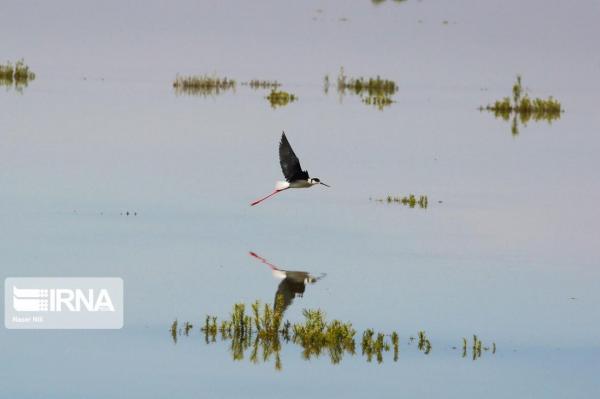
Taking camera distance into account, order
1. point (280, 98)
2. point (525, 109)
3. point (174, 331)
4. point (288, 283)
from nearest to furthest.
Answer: point (174, 331)
point (288, 283)
point (280, 98)
point (525, 109)

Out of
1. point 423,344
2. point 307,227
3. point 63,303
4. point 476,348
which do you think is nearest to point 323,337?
point 423,344

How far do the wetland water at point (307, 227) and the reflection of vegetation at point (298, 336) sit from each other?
5.1 inches

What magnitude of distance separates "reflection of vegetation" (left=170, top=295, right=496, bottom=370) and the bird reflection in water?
0.70 m

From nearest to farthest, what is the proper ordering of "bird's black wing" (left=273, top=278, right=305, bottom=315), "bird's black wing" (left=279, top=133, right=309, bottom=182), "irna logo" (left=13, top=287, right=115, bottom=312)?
1. "irna logo" (left=13, top=287, right=115, bottom=312)
2. "bird's black wing" (left=273, top=278, right=305, bottom=315)
3. "bird's black wing" (left=279, top=133, right=309, bottom=182)

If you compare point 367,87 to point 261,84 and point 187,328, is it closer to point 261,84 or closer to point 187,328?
point 261,84

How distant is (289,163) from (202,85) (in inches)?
859

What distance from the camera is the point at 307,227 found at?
1870 centimetres

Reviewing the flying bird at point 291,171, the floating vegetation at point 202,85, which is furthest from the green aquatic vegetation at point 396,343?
the floating vegetation at point 202,85

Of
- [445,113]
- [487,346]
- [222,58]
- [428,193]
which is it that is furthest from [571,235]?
[222,58]

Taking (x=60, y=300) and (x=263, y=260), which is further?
(x=263, y=260)

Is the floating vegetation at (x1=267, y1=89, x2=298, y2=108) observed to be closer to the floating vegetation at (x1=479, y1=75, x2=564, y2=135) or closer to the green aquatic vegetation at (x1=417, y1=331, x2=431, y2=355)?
the floating vegetation at (x1=479, y1=75, x2=564, y2=135)

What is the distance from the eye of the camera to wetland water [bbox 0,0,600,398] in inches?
487

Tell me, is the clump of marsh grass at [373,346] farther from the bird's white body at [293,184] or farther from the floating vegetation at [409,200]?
the floating vegetation at [409,200]

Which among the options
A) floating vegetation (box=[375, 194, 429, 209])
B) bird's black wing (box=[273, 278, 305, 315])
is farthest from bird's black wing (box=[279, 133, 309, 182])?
floating vegetation (box=[375, 194, 429, 209])
